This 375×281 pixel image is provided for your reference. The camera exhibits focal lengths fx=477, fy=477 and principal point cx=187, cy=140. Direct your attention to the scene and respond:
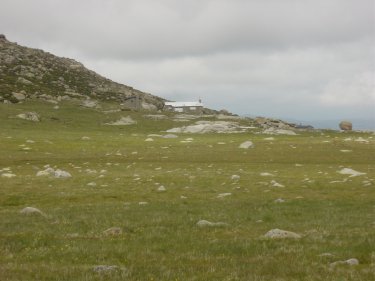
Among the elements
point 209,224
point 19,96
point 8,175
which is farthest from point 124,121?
point 209,224

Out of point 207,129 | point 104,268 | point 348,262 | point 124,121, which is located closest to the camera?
point 104,268

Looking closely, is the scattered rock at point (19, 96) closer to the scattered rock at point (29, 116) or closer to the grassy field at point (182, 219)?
the scattered rock at point (29, 116)

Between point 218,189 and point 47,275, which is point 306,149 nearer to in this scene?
point 218,189

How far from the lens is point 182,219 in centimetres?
2253

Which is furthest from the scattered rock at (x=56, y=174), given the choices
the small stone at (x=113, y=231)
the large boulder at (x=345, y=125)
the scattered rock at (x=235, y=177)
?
the large boulder at (x=345, y=125)

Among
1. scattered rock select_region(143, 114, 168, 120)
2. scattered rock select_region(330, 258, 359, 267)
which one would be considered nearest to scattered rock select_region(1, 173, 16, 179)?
scattered rock select_region(330, 258, 359, 267)

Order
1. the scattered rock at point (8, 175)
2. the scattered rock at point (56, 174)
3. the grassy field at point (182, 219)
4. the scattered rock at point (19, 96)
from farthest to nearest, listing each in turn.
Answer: the scattered rock at point (19, 96), the scattered rock at point (56, 174), the scattered rock at point (8, 175), the grassy field at point (182, 219)

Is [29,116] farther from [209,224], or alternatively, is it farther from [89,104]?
[209,224]

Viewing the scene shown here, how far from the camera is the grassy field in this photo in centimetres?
1308

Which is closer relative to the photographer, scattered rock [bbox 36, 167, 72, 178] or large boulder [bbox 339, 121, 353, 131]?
scattered rock [bbox 36, 167, 72, 178]

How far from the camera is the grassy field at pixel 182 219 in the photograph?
42.9ft

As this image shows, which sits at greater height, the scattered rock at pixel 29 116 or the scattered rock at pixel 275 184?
the scattered rock at pixel 29 116

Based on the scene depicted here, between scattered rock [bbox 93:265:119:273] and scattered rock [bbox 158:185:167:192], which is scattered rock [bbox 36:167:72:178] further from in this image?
scattered rock [bbox 93:265:119:273]

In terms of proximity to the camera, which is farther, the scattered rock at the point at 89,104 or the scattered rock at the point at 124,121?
the scattered rock at the point at 89,104
